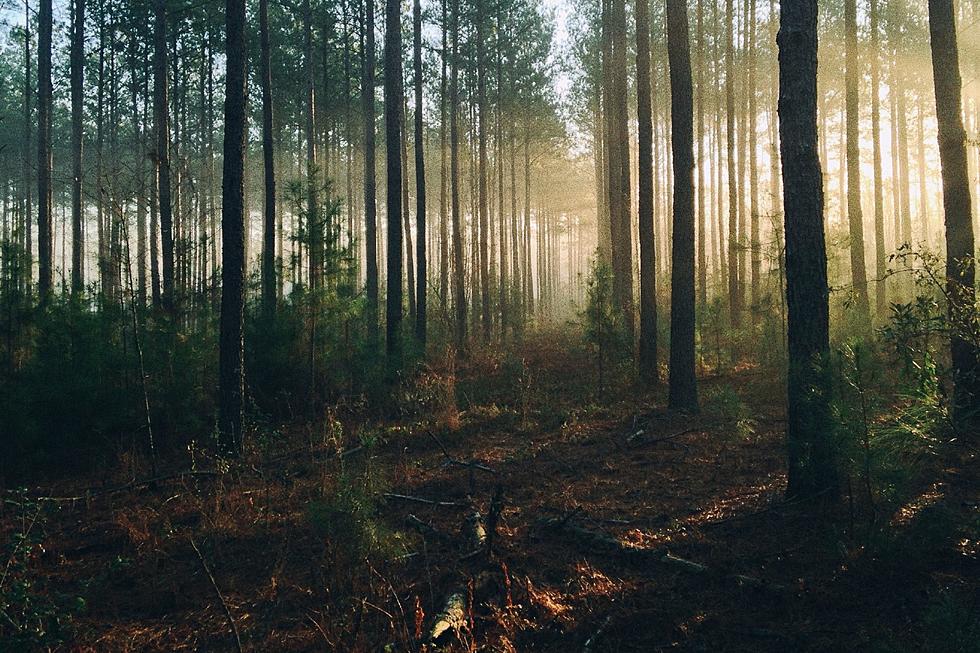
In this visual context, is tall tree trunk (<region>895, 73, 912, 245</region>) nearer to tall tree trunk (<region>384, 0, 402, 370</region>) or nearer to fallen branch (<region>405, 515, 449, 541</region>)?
tall tree trunk (<region>384, 0, 402, 370</region>)

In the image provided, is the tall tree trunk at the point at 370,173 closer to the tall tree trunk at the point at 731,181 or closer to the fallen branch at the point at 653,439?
the fallen branch at the point at 653,439

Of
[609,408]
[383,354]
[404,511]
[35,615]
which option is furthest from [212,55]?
[35,615]

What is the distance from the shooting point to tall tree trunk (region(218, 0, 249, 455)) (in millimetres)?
7492

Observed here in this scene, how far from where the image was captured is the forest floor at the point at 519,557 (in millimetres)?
3361

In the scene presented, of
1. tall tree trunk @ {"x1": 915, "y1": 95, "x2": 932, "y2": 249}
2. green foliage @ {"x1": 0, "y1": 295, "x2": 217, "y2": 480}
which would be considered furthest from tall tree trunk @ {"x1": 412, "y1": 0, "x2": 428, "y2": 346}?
tall tree trunk @ {"x1": 915, "y1": 95, "x2": 932, "y2": 249}

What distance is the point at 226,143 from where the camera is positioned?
7.52 metres

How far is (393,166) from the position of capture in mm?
12438

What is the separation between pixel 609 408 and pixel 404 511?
5.36 m

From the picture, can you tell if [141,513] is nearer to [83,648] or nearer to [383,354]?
[83,648]

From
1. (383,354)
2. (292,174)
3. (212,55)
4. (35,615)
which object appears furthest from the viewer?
Answer: (292,174)

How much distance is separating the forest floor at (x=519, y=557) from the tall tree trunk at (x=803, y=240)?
397 mm

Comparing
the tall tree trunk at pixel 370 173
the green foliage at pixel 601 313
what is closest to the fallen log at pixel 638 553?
the green foliage at pixel 601 313

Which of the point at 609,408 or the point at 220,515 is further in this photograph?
the point at 609,408

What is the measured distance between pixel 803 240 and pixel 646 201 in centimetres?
608
